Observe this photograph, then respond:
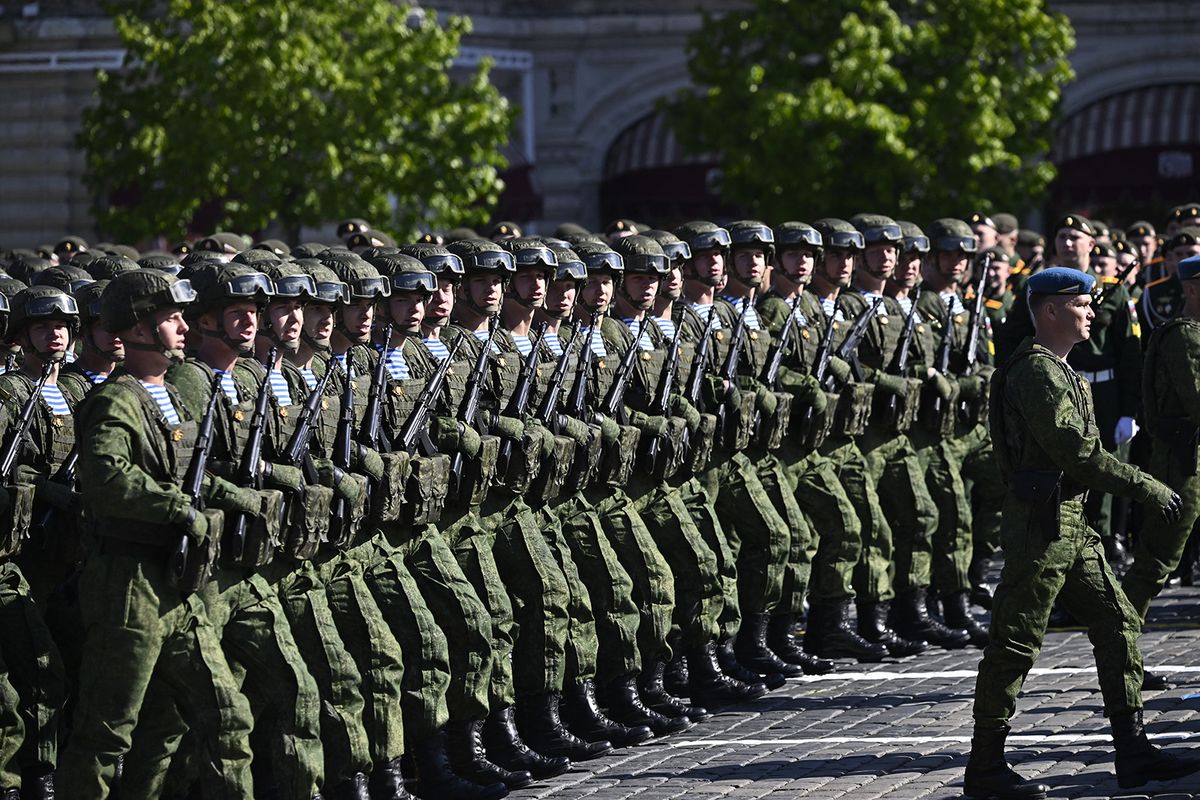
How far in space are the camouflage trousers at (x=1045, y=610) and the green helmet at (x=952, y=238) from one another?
175 inches

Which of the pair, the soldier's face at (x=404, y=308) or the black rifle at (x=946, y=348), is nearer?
the soldier's face at (x=404, y=308)

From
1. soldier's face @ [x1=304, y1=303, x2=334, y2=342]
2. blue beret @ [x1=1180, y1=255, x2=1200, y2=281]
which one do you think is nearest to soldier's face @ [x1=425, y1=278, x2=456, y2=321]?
soldier's face @ [x1=304, y1=303, x2=334, y2=342]

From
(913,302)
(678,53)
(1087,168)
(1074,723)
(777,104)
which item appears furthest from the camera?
(678,53)

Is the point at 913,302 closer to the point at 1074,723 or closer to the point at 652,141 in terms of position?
the point at 1074,723

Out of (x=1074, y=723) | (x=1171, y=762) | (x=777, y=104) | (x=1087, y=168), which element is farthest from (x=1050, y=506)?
(x=1087, y=168)

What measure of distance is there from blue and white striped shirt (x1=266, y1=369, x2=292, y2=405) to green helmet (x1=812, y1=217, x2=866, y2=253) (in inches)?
158

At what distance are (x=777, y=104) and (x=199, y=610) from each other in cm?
1804

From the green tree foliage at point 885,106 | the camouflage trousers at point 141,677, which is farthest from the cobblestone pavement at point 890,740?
the green tree foliage at point 885,106

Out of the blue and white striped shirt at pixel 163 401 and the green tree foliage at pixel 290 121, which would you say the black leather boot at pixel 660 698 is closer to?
the blue and white striped shirt at pixel 163 401

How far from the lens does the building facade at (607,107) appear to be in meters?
30.1

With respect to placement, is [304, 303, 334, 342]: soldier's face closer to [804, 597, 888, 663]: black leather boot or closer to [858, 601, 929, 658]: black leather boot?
[804, 597, 888, 663]: black leather boot

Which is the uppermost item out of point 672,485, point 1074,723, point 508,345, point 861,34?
point 861,34

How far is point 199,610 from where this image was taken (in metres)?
8.01

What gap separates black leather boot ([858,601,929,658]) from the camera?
39.2 feet
